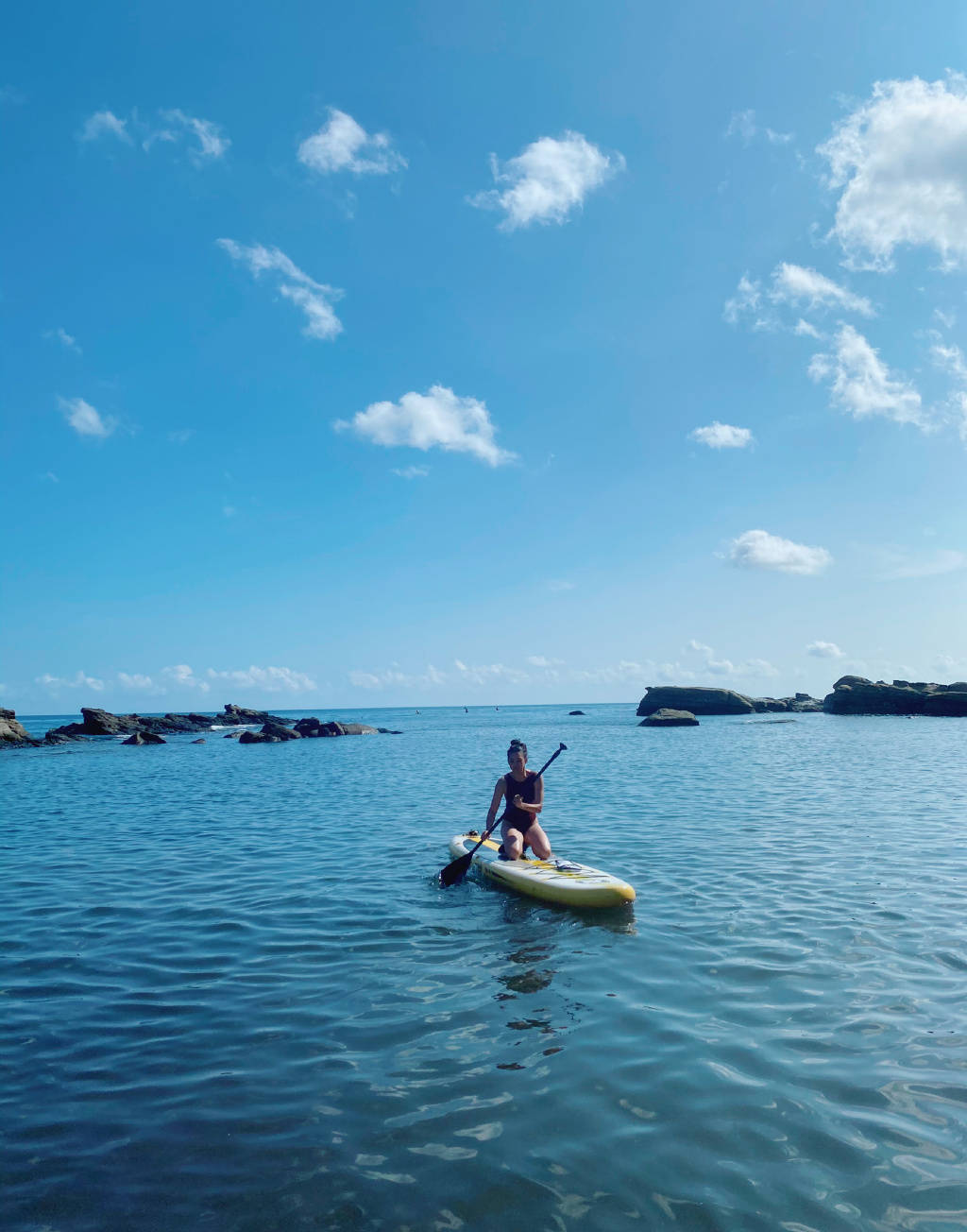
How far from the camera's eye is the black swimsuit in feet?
43.5

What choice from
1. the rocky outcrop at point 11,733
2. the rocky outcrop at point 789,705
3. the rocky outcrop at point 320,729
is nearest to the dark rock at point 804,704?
the rocky outcrop at point 789,705

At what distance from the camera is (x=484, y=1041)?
21.3 ft

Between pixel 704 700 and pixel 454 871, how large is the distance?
3607 inches

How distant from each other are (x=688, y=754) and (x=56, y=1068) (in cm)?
3613

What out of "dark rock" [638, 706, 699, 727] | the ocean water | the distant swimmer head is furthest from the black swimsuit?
"dark rock" [638, 706, 699, 727]

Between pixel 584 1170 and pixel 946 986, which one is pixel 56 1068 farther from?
pixel 946 986

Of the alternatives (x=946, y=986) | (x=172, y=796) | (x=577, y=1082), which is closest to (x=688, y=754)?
(x=172, y=796)

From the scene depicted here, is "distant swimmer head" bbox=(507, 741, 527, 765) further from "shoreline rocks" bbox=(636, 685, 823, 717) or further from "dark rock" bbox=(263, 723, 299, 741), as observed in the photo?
"shoreline rocks" bbox=(636, 685, 823, 717)

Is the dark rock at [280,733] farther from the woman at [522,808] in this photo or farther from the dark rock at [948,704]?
the dark rock at [948,704]

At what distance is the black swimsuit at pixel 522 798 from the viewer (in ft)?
43.5

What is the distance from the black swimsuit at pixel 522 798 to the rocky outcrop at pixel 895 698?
7788 centimetres

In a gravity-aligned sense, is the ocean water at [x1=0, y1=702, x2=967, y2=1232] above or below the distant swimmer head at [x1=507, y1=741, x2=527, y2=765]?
below

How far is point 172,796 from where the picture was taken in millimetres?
26469

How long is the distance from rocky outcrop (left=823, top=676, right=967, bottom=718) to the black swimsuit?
77.9 meters
